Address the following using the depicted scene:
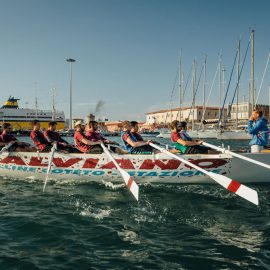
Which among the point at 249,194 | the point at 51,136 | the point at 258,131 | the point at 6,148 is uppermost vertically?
the point at 258,131

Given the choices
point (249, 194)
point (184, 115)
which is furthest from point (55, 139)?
point (184, 115)

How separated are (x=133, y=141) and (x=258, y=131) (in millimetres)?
4206

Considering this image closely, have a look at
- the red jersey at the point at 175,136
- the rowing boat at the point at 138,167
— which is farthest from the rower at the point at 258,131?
the red jersey at the point at 175,136

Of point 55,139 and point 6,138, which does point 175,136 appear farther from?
point 6,138

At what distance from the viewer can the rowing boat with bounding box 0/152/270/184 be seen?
10.0 m

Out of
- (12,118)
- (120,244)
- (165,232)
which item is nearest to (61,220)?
(120,244)

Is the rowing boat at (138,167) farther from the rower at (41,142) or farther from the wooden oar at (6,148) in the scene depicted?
the rower at (41,142)

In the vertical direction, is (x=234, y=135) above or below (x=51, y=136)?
above

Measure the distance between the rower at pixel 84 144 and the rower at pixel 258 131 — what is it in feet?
17.2

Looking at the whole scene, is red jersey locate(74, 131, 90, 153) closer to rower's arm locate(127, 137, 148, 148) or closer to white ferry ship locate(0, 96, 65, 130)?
rower's arm locate(127, 137, 148, 148)

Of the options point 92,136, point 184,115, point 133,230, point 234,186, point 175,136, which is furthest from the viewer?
point 184,115

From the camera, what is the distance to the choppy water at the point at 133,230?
16.2 ft

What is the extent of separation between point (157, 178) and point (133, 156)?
1.08 metres

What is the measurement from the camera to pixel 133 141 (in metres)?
11.0
